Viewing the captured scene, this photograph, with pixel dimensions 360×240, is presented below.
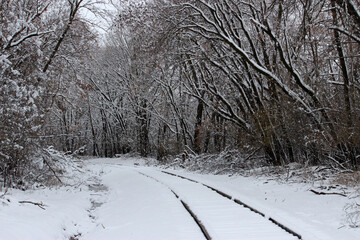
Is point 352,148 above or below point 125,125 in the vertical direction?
below

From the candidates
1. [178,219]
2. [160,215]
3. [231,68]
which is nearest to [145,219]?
[160,215]

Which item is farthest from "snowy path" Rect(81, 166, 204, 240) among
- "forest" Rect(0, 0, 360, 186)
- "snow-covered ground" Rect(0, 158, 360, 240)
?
"forest" Rect(0, 0, 360, 186)

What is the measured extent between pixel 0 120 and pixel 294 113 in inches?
385

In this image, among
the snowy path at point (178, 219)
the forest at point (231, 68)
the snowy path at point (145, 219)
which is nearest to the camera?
the snowy path at point (178, 219)

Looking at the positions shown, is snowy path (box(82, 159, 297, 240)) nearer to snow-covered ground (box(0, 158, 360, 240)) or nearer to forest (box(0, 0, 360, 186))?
snow-covered ground (box(0, 158, 360, 240))

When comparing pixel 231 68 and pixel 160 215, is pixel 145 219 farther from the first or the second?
pixel 231 68

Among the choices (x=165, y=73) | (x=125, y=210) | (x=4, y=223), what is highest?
(x=165, y=73)

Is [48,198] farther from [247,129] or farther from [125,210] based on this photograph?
[247,129]

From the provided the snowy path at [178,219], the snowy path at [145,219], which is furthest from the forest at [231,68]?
the snowy path at [178,219]

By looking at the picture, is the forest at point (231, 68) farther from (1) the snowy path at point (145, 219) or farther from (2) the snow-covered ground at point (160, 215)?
(1) the snowy path at point (145, 219)

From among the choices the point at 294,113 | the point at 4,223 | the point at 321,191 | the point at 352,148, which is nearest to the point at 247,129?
the point at 294,113

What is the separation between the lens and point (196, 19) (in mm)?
14961

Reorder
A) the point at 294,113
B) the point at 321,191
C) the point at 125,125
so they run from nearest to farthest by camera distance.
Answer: the point at 321,191
the point at 294,113
the point at 125,125

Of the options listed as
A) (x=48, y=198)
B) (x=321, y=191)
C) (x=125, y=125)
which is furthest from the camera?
(x=125, y=125)
